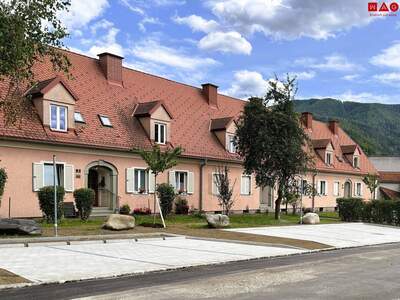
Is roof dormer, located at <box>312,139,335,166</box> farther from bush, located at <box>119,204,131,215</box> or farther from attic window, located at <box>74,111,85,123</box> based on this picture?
attic window, located at <box>74,111,85,123</box>

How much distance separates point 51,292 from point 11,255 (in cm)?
471

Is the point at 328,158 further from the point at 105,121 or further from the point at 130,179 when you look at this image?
the point at 105,121

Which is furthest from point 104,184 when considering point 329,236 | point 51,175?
point 329,236

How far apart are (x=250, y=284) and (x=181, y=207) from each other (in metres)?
22.3

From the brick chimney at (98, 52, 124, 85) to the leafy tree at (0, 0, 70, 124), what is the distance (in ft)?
70.3

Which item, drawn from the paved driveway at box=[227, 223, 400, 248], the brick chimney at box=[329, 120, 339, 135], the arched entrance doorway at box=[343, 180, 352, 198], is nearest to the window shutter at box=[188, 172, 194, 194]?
the paved driveway at box=[227, 223, 400, 248]

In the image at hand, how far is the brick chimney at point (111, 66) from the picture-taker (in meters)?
32.3

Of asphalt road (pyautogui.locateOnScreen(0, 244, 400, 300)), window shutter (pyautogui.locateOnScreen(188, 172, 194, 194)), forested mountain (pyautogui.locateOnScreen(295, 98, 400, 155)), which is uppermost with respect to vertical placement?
forested mountain (pyautogui.locateOnScreen(295, 98, 400, 155))

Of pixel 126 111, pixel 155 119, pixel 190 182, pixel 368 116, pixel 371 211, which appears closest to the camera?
pixel 155 119

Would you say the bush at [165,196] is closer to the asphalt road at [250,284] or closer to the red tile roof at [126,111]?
the red tile roof at [126,111]

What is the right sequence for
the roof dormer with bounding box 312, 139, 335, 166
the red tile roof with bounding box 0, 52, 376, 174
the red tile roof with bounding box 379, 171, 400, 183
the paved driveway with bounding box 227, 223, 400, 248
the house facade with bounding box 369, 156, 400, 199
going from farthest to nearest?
the red tile roof with bounding box 379, 171, 400, 183 < the house facade with bounding box 369, 156, 400, 199 < the roof dormer with bounding box 312, 139, 335, 166 < the red tile roof with bounding box 0, 52, 376, 174 < the paved driveway with bounding box 227, 223, 400, 248

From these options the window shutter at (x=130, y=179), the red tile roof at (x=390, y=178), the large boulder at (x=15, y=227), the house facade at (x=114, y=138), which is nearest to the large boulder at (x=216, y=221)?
the house facade at (x=114, y=138)

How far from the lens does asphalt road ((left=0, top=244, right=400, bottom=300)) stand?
867 cm

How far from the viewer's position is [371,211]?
34469 millimetres
